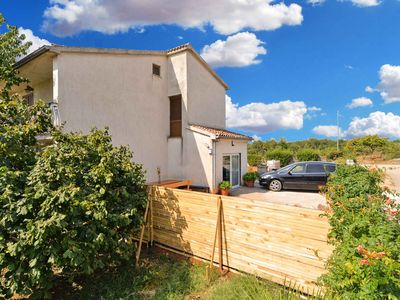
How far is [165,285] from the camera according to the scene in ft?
15.5

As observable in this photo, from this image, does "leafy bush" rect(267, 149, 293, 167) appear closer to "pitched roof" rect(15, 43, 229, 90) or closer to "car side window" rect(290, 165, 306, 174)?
"car side window" rect(290, 165, 306, 174)


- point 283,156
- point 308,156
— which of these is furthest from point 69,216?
point 308,156

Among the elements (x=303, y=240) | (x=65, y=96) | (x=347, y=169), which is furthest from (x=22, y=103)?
(x=347, y=169)

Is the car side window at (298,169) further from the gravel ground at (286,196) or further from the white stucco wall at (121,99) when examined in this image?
the white stucco wall at (121,99)

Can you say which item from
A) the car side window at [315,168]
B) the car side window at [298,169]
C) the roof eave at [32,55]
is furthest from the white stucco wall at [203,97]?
the roof eave at [32,55]

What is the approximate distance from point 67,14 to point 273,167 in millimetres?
17355

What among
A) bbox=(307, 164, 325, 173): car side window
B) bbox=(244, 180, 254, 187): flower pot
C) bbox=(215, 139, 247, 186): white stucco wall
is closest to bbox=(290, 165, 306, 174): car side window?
bbox=(307, 164, 325, 173): car side window

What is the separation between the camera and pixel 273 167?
20.1 metres

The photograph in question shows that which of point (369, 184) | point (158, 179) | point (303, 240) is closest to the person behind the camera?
point (369, 184)

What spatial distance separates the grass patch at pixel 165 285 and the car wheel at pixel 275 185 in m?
9.49

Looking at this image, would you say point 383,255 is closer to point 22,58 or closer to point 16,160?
point 16,160

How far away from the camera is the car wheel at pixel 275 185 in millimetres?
13641

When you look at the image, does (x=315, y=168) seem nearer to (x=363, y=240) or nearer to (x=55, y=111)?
(x=363, y=240)

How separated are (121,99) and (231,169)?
7343 millimetres
